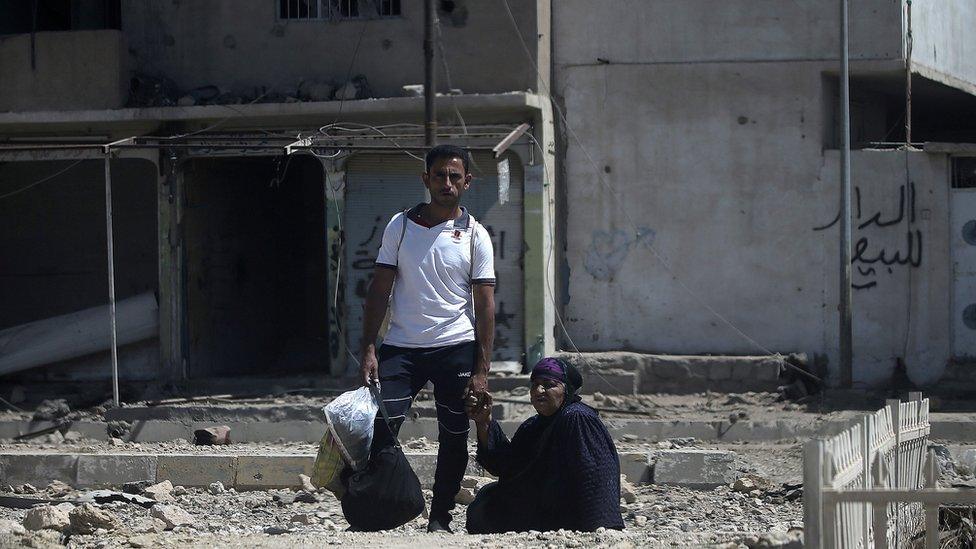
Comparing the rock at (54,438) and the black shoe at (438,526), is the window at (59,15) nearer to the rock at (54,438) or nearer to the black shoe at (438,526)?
the rock at (54,438)

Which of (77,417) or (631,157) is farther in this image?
(631,157)

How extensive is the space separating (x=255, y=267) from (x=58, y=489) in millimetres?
6652

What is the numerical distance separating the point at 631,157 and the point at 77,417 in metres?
5.98

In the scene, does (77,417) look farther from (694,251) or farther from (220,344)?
(694,251)

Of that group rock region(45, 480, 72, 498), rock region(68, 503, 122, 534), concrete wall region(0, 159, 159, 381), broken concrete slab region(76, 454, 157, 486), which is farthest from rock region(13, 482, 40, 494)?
concrete wall region(0, 159, 159, 381)

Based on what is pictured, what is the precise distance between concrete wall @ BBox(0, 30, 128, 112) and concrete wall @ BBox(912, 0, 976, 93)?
321 inches

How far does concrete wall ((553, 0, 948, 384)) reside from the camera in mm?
13648

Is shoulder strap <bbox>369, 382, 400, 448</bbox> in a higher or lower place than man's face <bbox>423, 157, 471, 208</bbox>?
lower

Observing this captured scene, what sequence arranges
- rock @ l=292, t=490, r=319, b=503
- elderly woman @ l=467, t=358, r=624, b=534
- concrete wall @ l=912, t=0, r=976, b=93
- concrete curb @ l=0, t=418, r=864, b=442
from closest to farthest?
elderly woman @ l=467, t=358, r=624, b=534
rock @ l=292, t=490, r=319, b=503
concrete curb @ l=0, t=418, r=864, b=442
concrete wall @ l=912, t=0, r=976, b=93

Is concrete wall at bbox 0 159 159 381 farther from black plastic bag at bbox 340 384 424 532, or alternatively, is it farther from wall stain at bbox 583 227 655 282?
black plastic bag at bbox 340 384 424 532

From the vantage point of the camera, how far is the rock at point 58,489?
9750 mm

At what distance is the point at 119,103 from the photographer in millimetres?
14219

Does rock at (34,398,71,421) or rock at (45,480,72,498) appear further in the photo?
rock at (34,398,71,421)

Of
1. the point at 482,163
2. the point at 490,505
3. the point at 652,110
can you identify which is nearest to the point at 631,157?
the point at 652,110
